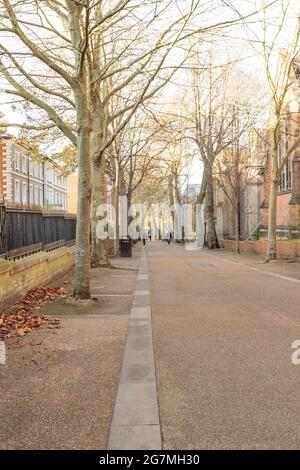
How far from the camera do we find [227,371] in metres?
5.37

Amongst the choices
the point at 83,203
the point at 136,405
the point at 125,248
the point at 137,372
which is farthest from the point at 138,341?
the point at 125,248

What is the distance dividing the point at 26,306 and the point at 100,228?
10.4m

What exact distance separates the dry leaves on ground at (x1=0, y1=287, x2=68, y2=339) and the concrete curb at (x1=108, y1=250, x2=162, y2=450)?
1.49 metres

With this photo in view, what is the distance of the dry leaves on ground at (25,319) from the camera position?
7.44 metres

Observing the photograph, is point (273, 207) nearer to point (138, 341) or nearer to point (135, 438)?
point (138, 341)

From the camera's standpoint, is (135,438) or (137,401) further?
(137,401)

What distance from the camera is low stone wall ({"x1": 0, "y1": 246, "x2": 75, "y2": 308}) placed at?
29.6 feet

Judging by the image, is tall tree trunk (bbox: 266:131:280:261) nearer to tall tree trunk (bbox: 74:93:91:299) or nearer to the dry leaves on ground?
tall tree trunk (bbox: 74:93:91:299)

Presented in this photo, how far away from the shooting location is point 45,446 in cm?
354

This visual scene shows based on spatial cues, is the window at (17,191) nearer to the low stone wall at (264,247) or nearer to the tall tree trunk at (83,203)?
the low stone wall at (264,247)

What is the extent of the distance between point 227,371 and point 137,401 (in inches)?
50.7

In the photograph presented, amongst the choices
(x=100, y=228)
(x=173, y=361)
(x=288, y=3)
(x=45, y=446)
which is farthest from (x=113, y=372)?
(x=288, y=3)

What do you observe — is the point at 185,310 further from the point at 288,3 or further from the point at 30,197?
the point at 30,197

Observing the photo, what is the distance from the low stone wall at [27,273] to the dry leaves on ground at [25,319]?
22cm
